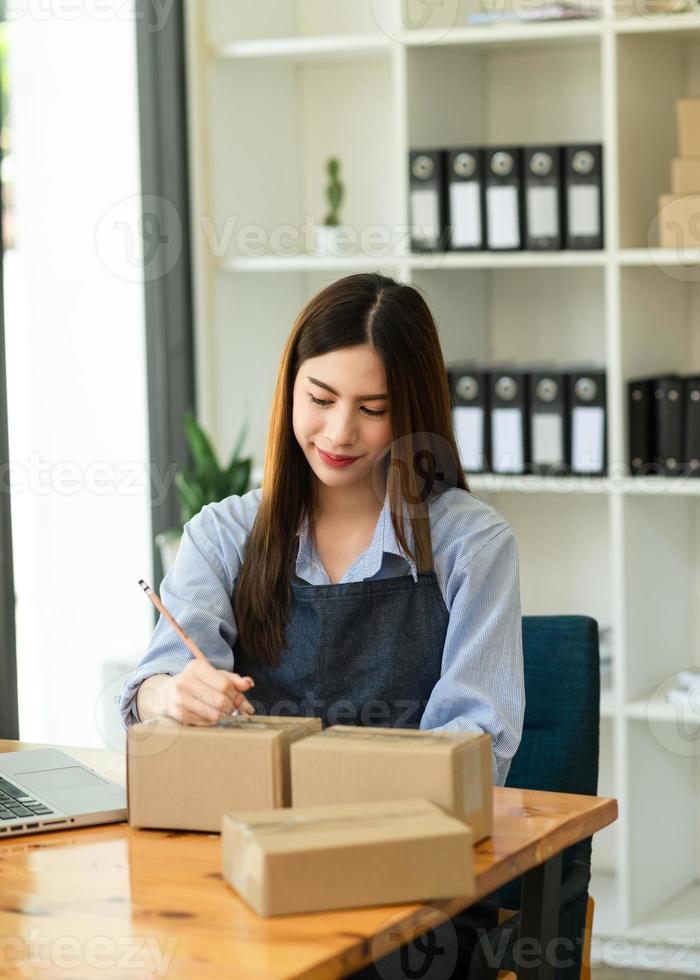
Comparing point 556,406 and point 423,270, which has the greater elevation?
point 423,270

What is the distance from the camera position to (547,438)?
10.5ft

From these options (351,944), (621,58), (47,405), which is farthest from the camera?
(47,405)

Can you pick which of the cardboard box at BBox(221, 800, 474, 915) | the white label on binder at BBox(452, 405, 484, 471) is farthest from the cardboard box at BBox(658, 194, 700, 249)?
the cardboard box at BBox(221, 800, 474, 915)

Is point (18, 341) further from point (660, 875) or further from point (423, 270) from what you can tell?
point (660, 875)

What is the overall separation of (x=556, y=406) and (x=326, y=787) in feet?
6.35

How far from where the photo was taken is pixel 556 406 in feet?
10.5

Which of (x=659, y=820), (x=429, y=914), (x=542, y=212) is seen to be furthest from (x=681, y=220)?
(x=429, y=914)

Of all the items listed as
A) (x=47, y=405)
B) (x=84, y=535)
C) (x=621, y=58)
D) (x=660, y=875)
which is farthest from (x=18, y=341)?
(x=660, y=875)

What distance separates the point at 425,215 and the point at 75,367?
88 centimetres

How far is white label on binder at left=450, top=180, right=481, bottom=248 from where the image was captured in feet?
10.5

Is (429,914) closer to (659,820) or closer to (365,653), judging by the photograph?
(365,653)

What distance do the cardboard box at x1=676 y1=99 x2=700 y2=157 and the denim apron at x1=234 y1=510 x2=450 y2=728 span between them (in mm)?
1573

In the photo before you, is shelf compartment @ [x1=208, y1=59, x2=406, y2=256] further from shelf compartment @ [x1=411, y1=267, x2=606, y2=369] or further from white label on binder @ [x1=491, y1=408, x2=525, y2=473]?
white label on binder @ [x1=491, y1=408, x2=525, y2=473]

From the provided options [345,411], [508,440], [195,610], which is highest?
[345,411]
